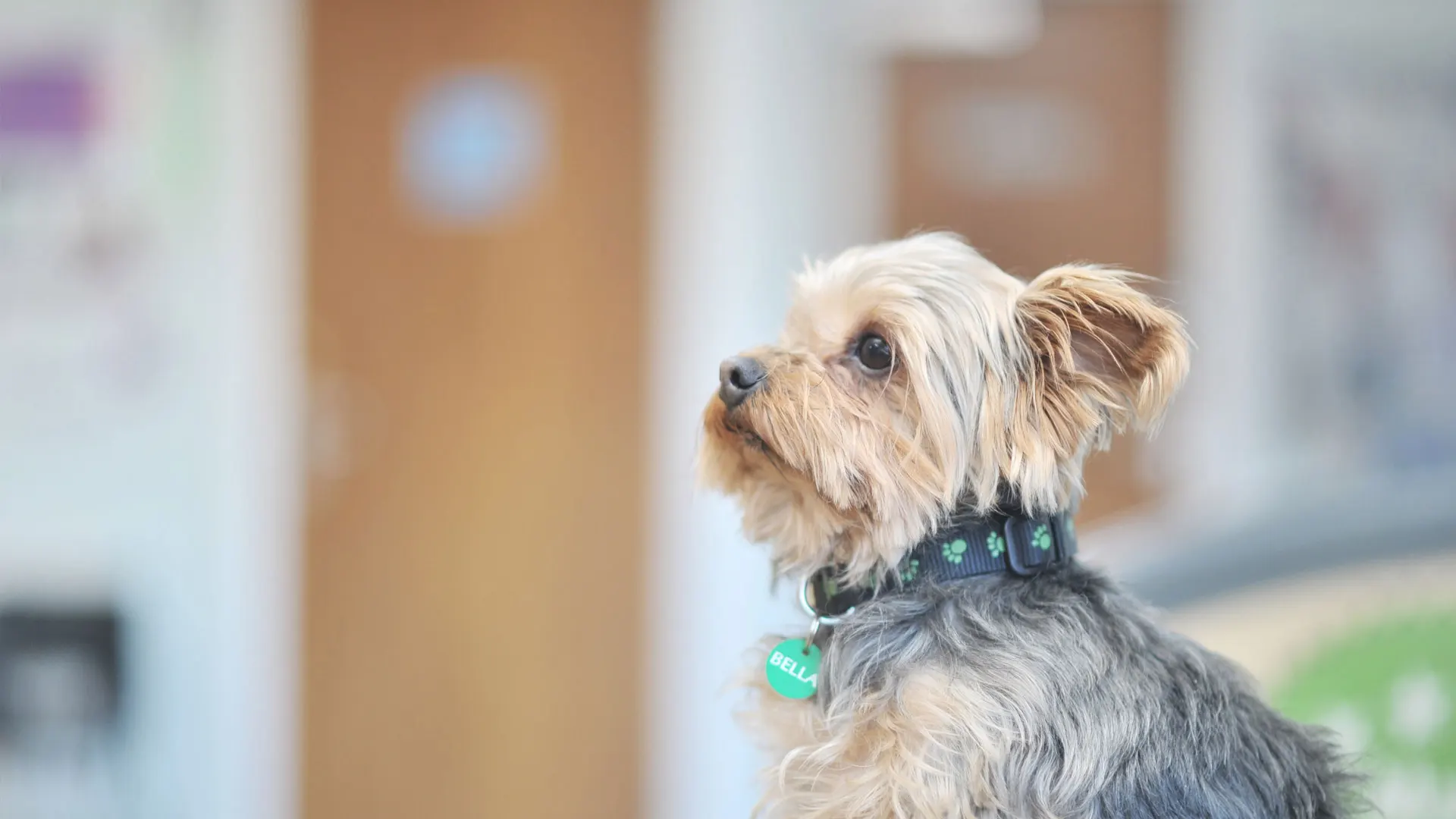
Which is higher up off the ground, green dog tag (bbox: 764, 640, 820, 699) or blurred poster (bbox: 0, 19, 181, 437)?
blurred poster (bbox: 0, 19, 181, 437)

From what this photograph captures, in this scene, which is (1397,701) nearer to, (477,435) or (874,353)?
(874,353)

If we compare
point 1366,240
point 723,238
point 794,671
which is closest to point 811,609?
point 794,671

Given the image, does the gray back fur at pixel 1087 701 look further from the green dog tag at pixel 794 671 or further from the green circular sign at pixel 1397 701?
the green circular sign at pixel 1397 701

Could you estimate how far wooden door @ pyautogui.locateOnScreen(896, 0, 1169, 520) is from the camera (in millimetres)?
2844

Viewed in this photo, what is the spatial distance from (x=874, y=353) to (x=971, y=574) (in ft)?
0.97

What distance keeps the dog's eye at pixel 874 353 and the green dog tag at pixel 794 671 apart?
1.16 ft

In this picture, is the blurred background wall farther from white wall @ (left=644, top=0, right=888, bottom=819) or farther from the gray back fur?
the gray back fur

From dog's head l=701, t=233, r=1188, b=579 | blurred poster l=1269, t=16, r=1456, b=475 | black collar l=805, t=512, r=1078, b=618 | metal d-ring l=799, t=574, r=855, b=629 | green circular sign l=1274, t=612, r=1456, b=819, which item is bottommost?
green circular sign l=1274, t=612, r=1456, b=819

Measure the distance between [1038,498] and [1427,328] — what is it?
2.15 metres

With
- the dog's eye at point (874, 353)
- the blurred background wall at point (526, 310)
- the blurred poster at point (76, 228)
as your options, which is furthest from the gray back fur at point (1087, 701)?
the blurred poster at point (76, 228)

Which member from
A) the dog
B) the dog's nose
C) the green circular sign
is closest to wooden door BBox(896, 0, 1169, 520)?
the green circular sign

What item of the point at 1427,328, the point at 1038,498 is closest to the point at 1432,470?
the point at 1427,328

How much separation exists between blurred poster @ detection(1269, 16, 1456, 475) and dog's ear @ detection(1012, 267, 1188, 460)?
1822mm

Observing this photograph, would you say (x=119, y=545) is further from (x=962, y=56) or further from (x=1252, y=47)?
(x=1252, y=47)
